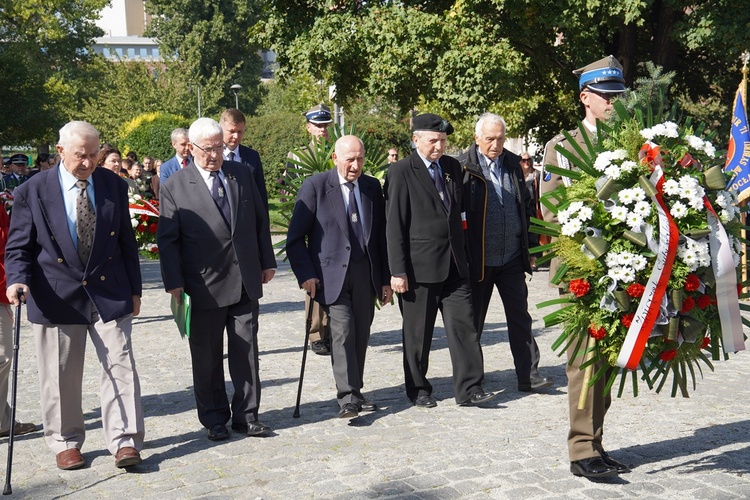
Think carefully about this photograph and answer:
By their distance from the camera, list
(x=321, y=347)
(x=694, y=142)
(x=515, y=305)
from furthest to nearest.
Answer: (x=321, y=347) < (x=515, y=305) < (x=694, y=142)

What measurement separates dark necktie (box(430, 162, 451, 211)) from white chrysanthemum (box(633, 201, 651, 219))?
2710 millimetres

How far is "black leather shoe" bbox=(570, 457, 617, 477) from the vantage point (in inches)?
230

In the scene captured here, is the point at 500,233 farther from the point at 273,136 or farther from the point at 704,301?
the point at 273,136

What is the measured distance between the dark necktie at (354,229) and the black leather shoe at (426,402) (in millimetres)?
1204

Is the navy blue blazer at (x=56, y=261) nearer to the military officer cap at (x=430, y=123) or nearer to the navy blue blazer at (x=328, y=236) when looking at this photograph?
the navy blue blazer at (x=328, y=236)

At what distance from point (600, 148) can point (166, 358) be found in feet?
19.6

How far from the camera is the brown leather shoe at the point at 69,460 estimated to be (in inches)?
252

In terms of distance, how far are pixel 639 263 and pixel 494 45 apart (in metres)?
14.3

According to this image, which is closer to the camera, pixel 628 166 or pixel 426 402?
pixel 628 166

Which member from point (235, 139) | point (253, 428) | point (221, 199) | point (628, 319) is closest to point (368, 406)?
point (253, 428)

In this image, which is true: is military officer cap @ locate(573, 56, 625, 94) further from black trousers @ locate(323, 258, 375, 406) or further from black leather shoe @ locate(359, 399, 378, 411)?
black leather shoe @ locate(359, 399, 378, 411)

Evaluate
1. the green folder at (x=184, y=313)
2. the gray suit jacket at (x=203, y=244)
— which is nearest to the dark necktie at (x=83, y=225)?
the gray suit jacket at (x=203, y=244)

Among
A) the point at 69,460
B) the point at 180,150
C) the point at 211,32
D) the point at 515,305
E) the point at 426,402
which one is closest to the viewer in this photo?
the point at 69,460

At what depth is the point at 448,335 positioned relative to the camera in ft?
26.4
